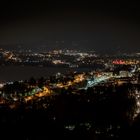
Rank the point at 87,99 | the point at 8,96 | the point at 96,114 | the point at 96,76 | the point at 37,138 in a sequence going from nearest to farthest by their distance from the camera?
1. the point at 37,138
2. the point at 96,114
3. the point at 87,99
4. the point at 8,96
5. the point at 96,76

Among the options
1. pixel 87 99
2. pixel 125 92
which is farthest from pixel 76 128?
pixel 125 92

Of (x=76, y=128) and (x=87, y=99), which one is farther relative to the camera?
(x=87, y=99)

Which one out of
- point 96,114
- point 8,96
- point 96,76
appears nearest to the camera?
point 96,114

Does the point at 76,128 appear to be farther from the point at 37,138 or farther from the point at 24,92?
→ the point at 24,92

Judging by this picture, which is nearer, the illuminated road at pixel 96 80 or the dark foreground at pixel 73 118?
the dark foreground at pixel 73 118

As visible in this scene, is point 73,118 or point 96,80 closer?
point 73,118

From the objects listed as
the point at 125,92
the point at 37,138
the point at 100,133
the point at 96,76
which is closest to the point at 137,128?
the point at 100,133

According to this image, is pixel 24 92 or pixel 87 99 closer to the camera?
pixel 87 99

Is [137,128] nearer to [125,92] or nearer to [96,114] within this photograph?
[96,114]

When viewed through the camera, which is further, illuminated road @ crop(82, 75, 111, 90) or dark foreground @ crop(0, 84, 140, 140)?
illuminated road @ crop(82, 75, 111, 90)
